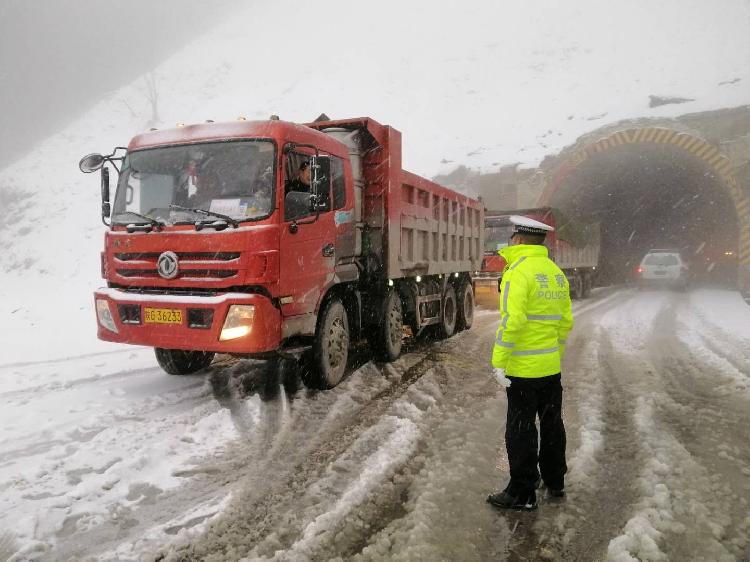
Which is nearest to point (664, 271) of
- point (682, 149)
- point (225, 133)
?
point (682, 149)

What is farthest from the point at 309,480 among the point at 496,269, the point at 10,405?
the point at 496,269

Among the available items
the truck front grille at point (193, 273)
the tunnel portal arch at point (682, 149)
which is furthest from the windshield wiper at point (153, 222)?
the tunnel portal arch at point (682, 149)

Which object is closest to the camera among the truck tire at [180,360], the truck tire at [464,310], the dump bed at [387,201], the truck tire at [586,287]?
the truck tire at [180,360]

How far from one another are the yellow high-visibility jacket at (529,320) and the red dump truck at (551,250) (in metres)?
9.83

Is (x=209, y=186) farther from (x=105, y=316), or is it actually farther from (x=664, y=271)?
(x=664, y=271)

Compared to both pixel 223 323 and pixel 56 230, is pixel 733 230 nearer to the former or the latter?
pixel 223 323

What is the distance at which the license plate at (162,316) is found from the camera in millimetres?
4746

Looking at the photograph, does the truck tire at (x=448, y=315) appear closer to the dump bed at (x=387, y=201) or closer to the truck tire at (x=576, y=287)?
the dump bed at (x=387, y=201)

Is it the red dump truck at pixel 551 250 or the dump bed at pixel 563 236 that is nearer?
the red dump truck at pixel 551 250

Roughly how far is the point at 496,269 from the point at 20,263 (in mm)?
24387

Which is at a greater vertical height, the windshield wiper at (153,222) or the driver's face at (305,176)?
the driver's face at (305,176)

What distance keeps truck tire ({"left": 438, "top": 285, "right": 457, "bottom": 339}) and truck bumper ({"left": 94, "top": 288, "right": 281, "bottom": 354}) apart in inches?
190

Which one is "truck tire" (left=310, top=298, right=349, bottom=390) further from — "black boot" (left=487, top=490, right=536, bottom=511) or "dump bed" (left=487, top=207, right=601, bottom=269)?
"dump bed" (left=487, top=207, right=601, bottom=269)

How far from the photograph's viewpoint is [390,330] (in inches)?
281
